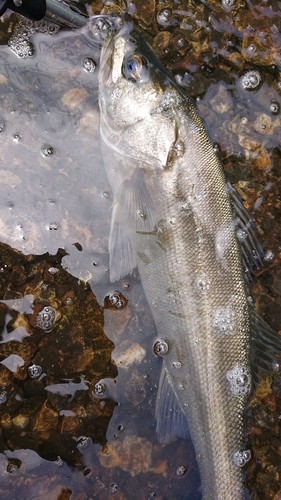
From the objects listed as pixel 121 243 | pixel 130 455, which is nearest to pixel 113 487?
pixel 130 455

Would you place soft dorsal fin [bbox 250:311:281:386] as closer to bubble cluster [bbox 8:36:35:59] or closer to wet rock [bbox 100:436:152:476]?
wet rock [bbox 100:436:152:476]

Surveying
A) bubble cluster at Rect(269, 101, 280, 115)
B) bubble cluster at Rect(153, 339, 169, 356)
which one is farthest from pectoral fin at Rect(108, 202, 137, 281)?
bubble cluster at Rect(269, 101, 280, 115)

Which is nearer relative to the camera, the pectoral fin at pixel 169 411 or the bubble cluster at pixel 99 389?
the pectoral fin at pixel 169 411

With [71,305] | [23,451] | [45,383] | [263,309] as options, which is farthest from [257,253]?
[23,451]

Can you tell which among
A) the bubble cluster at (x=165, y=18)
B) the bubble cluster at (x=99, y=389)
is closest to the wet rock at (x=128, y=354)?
the bubble cluster at (x=99, y=389)

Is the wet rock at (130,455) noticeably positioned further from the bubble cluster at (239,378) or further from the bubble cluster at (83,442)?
the bubble cluster at (239,378)

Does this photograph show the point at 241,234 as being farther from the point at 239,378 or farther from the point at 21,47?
the point at 21,47

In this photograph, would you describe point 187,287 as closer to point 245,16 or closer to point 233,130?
point 233,130
